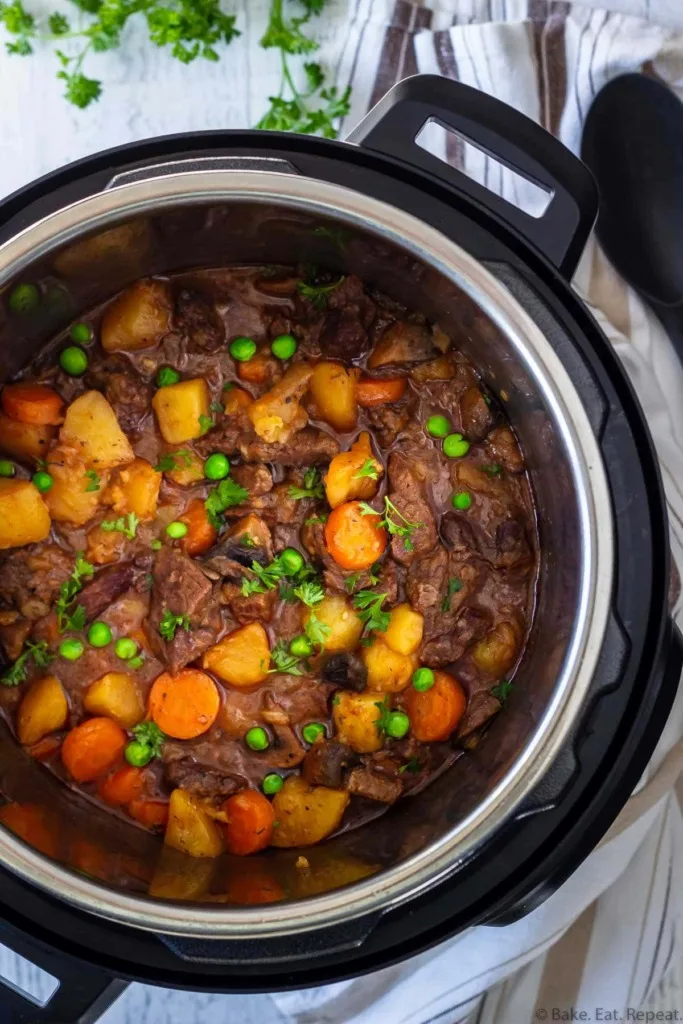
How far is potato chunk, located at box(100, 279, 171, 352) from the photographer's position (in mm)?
2553

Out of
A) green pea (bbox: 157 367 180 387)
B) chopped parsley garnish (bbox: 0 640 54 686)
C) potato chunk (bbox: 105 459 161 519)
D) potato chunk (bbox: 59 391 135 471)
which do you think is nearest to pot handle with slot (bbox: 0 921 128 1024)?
chopped parsley garnish (bbox: 0 640 54 686)

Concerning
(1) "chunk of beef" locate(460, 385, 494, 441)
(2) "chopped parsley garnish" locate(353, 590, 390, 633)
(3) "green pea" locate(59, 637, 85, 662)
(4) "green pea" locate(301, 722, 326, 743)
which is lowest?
(4) "green pea" locate(301, 722, 326, 743)

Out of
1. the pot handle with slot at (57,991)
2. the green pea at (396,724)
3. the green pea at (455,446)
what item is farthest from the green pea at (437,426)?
the pot handle with slot at (57,991)

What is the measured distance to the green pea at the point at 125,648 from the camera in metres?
2.61

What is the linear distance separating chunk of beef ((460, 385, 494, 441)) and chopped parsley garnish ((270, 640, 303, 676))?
2.56 ft

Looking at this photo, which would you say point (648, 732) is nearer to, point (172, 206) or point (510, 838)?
point (510, 838)

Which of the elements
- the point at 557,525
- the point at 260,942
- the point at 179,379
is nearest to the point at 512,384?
the point at 557,525

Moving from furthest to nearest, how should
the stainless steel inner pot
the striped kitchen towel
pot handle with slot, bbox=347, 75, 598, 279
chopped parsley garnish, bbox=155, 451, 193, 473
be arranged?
the striped kitchen towel, chopped parsley garnish, bbox=155, 451, 193, 473, pot handle with slot, bbox=347, 75, 598, 279, the stainless steel inner pot

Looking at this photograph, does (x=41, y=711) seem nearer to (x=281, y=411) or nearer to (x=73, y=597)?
(x=73, y=597)

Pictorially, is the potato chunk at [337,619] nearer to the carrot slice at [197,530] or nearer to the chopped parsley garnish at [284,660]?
the chopped parsley garnish at [284,660]

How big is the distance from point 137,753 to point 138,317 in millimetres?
1193

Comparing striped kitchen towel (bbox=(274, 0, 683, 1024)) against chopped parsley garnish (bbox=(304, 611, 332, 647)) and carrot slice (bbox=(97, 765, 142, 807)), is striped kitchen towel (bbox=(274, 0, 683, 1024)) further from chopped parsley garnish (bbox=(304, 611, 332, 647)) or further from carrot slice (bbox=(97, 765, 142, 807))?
chopped parsley garnish (bbox=(304, 611, 332, 647))

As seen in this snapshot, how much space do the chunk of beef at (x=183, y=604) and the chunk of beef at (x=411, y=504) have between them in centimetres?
54

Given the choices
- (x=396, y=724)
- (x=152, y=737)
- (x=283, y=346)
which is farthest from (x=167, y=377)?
(x=396, y=724)
